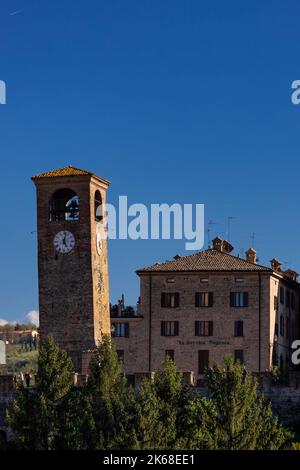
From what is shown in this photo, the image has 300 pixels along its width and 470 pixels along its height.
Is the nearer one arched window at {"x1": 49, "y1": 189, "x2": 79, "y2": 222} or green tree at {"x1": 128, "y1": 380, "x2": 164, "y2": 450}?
green tree at {"x1": 128, "y1": 380, "x2": 164, "y2": 450}

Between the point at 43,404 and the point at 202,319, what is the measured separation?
21.5m

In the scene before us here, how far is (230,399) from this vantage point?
2790 inches

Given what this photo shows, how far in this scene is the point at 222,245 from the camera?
100688mm

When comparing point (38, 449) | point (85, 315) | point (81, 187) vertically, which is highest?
point (81, 187)

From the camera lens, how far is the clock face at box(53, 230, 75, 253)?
305 ft

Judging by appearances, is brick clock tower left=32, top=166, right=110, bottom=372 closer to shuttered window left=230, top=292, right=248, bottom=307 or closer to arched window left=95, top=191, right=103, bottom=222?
arched window left=95, top=191, right=103, bottom=222

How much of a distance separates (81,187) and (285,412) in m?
20.5

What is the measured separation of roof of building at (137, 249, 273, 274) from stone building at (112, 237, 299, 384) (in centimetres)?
6

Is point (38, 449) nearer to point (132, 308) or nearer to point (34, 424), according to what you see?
point (34, 424)

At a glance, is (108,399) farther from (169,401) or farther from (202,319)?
(202,319)

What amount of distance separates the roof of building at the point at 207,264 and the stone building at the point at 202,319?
6 cm

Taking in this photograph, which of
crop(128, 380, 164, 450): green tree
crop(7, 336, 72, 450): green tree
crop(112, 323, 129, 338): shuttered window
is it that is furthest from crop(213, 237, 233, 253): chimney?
crop(128, 380, 164, 450): green tree
